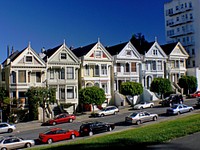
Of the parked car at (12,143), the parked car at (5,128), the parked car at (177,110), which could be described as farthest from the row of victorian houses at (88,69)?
the parked car at (12,143)

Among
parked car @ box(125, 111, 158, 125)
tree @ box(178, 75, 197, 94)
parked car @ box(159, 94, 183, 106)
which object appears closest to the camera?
parked car @ box(125, 111, 158, 125)

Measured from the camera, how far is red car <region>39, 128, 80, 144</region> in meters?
30.3

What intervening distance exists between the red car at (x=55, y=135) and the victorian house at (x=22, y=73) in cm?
1988

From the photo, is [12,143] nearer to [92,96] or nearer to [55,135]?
[55,135]

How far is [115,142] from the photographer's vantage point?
65.9 feet

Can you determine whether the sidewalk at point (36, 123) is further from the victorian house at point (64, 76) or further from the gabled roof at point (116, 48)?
the gabled roof at point (116, 48)

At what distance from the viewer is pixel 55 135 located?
101 feet

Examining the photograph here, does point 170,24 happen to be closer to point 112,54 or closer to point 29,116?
point 112,54

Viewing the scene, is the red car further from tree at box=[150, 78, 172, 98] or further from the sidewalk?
tree at box=[150, 78, 172, 98]

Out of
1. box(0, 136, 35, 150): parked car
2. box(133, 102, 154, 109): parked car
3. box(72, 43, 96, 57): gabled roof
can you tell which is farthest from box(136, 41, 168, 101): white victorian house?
box(0, 136, 35, 150): parked car

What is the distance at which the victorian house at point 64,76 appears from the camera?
173 ft

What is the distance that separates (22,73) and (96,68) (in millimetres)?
13876

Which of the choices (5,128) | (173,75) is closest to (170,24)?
(173,75)

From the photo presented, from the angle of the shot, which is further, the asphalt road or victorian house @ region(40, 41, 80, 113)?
victorian house @ region(40, 41, 80, 113)
